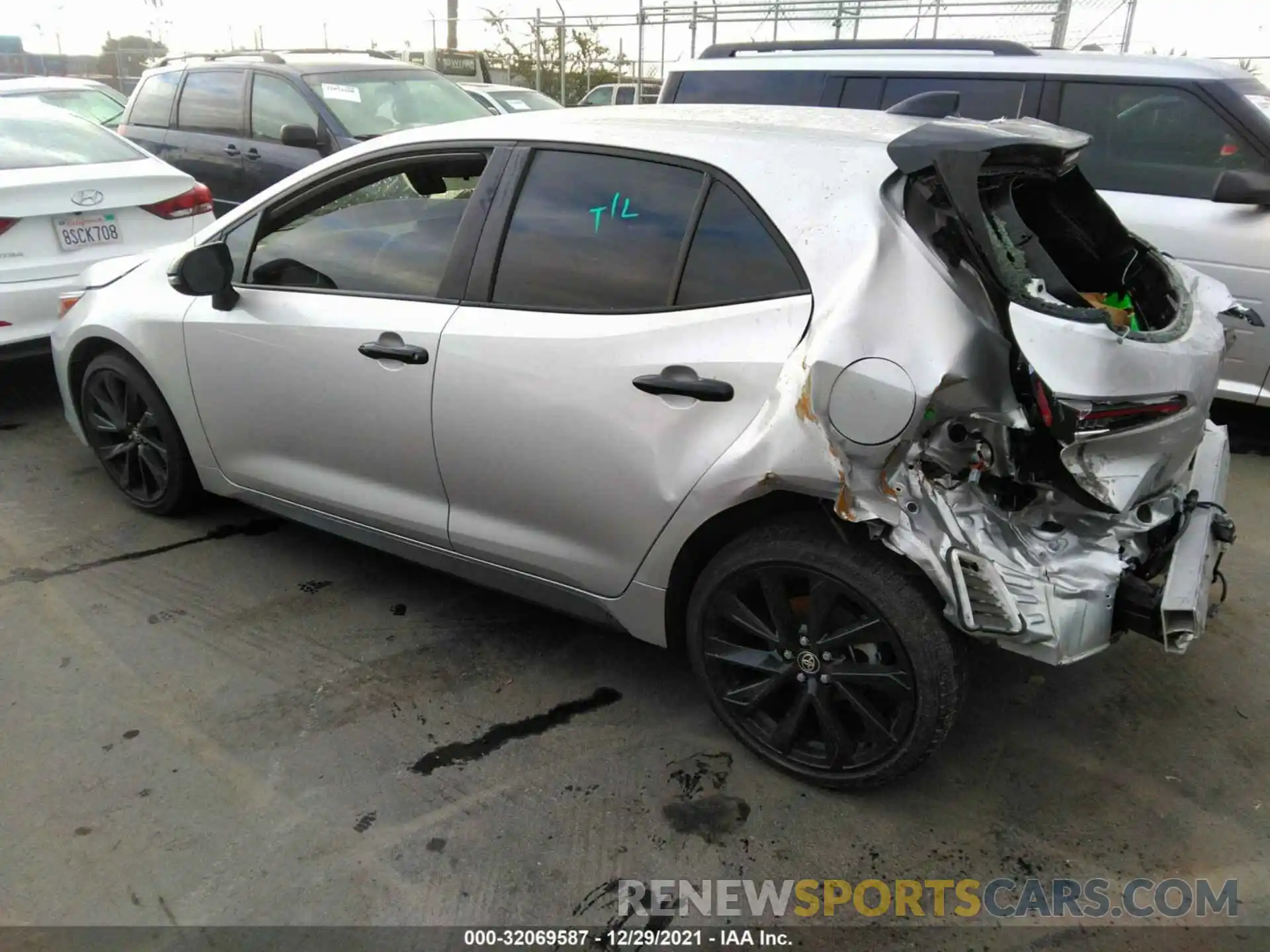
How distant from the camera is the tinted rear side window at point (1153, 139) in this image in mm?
4816

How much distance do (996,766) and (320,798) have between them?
194 centimetres

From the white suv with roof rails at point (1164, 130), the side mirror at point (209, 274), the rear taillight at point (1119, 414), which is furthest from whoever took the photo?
the white suv with roof rails at point (1164, 130)

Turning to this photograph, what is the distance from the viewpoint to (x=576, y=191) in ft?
9.39

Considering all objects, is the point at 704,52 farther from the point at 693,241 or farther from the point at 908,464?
the point at 908,464

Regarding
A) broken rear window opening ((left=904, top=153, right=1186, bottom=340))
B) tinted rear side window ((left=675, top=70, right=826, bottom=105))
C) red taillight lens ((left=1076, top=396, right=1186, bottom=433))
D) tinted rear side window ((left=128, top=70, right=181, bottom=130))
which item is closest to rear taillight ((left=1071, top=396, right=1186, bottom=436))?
red taillight lens ((left=1076, top=396, right=1186, bottom=433))

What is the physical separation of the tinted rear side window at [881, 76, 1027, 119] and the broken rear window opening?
8.50 ft

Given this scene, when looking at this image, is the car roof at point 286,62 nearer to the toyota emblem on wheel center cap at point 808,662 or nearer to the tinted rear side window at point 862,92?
the tinted rear side window at point 862,92

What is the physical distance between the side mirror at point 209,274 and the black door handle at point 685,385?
68.7 inches

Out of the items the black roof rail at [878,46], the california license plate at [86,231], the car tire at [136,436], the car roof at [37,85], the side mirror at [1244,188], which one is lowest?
the car tire at [136,436]

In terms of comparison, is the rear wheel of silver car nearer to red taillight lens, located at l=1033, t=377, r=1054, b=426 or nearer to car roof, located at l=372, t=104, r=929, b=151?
red taillight lens, located at l=1033, t=377, r=1054, b=426

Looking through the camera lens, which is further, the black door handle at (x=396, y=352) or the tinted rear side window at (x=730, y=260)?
the black door handle at (x=396, y=352)

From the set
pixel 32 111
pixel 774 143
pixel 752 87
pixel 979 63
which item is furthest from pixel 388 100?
pixel 774 143

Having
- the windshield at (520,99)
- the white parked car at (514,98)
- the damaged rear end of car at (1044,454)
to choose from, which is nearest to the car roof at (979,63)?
the damaged rear end of car at (1044,454)

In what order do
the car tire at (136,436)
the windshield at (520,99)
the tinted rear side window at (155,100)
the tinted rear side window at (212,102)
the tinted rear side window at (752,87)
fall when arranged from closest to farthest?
the car tire at (136,436), the tinted rear side window at (752,87), the tinted rear side window at (212,102), the tinted rear side window at (155,100), the windshield at (520,99)
